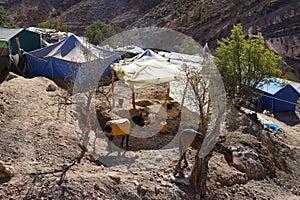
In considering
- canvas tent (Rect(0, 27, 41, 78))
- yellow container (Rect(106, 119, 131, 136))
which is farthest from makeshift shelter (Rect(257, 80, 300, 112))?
canvas tent (Rect(0, 27, 41, 78))

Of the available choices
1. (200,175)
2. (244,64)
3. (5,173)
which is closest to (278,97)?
(244,64)

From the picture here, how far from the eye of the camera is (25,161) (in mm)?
6520

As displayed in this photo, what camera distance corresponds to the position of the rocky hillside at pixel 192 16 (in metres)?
35.6

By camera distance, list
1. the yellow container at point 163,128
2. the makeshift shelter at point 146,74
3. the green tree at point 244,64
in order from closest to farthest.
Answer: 1. the yellow container at point 163,128
2. the makeshift shelter at point 146,74
3. the green tree at point 244,64

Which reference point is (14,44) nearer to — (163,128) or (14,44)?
(14,44)

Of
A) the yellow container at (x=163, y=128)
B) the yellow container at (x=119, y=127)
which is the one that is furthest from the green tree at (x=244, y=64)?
the yellow container at (x=119, y=127)

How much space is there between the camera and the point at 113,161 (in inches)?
298

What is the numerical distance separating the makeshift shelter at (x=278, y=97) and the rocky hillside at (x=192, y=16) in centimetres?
1677

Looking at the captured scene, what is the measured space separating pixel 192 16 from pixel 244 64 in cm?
3002

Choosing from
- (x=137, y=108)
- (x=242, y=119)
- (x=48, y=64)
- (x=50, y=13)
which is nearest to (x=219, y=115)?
(x=242, y=119)

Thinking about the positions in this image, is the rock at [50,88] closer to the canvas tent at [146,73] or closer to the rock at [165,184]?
the canvas tent at [146,73]

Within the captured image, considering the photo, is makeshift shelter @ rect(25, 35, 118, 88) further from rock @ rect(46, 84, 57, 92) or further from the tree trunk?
the tree trunk

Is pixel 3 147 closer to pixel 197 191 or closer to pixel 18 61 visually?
pixel 197 191

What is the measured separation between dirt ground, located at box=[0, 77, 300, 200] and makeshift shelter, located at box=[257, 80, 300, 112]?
4246 mm
